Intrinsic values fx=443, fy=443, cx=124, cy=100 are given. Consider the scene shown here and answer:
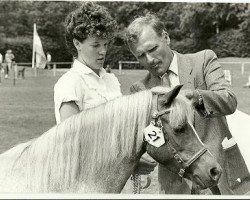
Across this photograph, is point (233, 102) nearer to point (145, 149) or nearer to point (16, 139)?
point (145, 149)

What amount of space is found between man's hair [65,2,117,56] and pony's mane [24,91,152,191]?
1.43 feet

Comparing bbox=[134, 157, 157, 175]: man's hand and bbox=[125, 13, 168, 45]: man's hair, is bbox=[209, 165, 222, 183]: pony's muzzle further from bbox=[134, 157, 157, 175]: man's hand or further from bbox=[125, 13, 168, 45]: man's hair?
bbox=[125, 13, 168, 45]: man's hair

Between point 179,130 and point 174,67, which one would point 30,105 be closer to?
point 174,67

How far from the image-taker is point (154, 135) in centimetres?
192

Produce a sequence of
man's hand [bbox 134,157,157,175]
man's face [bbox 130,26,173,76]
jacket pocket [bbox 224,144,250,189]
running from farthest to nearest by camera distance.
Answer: jacket pocket [bbox 224,144,250,189], man's face [bbox 130,26,173,76], man's hand [bbox 134,157,157,175]

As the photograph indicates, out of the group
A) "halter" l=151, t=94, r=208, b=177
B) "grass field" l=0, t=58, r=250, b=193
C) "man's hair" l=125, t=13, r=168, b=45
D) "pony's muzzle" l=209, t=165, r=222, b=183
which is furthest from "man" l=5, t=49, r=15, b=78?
"pony's muzzle" l=209, t=165, r=222, b=183

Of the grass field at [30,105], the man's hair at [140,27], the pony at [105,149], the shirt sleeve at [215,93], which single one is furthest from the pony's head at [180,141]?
the grass field at [30,105]

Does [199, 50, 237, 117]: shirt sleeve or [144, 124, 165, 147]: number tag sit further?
[199, 50, 237, 117]: shirt sleeve

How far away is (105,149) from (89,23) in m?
0.65

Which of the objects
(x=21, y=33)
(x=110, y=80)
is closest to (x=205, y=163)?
(x=110, y=80)

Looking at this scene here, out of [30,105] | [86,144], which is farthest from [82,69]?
[30,105]

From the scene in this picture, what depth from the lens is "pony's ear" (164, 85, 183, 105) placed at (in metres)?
1.88

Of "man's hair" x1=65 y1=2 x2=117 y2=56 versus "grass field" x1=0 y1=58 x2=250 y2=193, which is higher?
"man's hair" x1=65 y1=2 x2=117 y2=56

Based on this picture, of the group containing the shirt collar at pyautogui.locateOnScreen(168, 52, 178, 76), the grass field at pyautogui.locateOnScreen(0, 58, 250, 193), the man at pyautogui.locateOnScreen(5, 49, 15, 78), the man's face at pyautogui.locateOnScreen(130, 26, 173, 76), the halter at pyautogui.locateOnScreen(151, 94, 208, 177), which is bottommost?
the grass field at pyautogui.locateOnScreen(0, 58, 250, 193)
